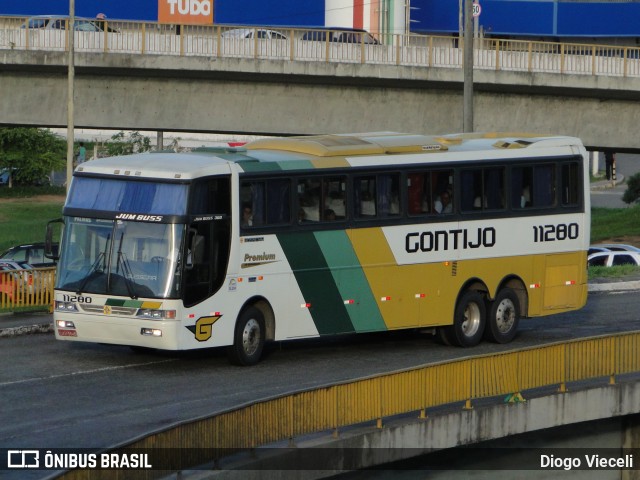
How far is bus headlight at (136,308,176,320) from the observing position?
62.1 feet

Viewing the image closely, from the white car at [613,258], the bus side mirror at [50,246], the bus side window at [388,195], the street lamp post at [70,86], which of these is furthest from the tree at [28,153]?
the bus side window at [388,195]

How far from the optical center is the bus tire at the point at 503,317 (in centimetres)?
2314

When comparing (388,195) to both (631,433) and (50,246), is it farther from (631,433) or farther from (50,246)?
(50,246)

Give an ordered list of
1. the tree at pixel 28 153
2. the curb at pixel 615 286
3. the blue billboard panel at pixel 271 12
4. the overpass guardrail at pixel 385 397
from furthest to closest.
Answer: the tree at pixel 28 153 < the blue billboard panel at pixel 271 12 < the curb at pixel 615 286 < the overpass guardrail at pixel 385 397

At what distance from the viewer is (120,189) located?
64.7 ft

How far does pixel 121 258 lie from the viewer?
19.4 meters

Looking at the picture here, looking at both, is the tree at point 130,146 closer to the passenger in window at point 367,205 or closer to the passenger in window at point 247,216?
the passenger in window at point 367,205

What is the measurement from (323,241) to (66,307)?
3957 millimetres

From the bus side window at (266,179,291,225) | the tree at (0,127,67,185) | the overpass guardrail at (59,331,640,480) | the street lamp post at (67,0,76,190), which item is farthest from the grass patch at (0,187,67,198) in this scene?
the overpass guardrail at (59,331,640,480)

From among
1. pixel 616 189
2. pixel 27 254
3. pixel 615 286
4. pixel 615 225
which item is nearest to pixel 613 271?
pixel 615 286

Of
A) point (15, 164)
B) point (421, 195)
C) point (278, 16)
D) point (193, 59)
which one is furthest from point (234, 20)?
point (421, 195)

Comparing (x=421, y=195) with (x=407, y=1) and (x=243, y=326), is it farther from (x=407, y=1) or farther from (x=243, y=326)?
(x=407, y=1)

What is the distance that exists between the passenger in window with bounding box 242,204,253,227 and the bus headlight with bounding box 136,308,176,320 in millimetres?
1772

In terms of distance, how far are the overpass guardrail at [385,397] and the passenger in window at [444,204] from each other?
14.1 feet
